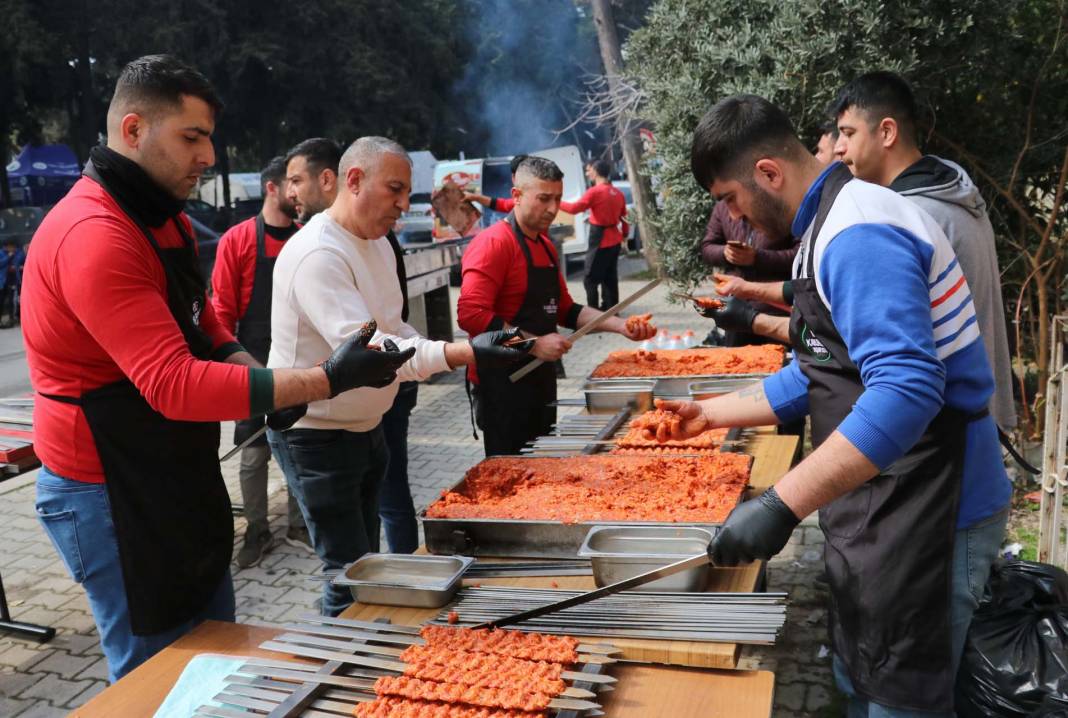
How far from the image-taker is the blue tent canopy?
74.1 feet

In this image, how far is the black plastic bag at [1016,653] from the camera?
108 inches

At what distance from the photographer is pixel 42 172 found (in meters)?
22.7

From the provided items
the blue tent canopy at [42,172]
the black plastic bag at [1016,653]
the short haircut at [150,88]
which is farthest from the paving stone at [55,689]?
the blue tent canopy at [42,172]

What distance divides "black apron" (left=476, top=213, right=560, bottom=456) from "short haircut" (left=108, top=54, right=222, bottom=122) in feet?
8.09

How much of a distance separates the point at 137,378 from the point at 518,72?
3521 centimetres

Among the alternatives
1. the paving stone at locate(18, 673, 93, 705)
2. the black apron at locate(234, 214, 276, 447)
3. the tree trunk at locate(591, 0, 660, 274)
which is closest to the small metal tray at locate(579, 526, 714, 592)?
the paving stone at locate(18, 673, 93, 705)

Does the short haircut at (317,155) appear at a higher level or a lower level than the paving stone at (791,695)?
higher

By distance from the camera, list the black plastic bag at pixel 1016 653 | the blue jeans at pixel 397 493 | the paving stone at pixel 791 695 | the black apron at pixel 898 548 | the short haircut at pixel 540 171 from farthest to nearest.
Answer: the short haircut at pixel 540 171, the blue jeans at pixel 397 493, the paving stone at pixel 791 695, the black plastic bag at pixel 1016 653, the black apron at pixel 898 548

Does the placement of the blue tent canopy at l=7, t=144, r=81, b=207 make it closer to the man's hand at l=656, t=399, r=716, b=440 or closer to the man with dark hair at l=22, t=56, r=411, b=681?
the man with dark hair at l=22, t=56, r=411, b=681

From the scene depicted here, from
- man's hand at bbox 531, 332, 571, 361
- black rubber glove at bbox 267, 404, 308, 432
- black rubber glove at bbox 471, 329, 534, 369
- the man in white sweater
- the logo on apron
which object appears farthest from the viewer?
man's hand at bbox 531, 332, 571, 361

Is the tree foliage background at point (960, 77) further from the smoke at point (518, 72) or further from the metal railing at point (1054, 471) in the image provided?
the smoke at point (518, 72)

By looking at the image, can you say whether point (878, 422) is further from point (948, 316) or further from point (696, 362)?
point (696, 362)

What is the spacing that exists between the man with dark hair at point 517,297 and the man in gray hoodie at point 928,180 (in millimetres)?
1651

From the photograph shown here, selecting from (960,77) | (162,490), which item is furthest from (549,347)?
(960,77)
